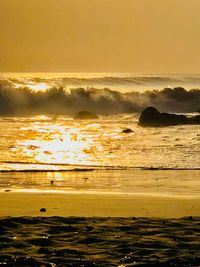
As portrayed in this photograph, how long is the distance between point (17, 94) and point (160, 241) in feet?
144

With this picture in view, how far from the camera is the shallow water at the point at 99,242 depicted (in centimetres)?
680

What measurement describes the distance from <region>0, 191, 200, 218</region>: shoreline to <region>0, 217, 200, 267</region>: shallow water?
0.63 m

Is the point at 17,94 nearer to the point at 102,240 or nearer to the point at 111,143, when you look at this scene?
the point at 111,143

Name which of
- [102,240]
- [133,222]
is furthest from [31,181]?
[102,240]

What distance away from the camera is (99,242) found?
7570 millimetres

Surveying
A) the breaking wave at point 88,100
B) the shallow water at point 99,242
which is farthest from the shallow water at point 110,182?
the breaking wave at point 88,100

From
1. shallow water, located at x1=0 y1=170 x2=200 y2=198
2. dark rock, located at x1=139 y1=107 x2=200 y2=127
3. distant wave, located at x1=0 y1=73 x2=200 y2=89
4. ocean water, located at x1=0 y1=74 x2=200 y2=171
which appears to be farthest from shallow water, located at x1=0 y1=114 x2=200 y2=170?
distant wave, located at x1=0 y1=73 x2=200 y2=89

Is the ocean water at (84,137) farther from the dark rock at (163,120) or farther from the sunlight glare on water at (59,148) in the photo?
the dark rock at (163,120)

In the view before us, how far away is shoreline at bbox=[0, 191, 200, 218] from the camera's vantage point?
9.60 meters

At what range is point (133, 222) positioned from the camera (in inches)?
344

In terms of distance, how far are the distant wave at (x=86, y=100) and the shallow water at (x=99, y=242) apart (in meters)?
37.5

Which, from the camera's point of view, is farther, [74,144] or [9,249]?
[74,144]

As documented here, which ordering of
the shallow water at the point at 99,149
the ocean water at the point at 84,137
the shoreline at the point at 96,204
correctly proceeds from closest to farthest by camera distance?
the shoreline at the point at 96,204 < the shallow water at the point at 99,149 < the ocean water at the point at 84,137

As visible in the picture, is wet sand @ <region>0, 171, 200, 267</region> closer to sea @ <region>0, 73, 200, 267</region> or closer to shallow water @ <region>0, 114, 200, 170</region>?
sea @ <region>0, 73, 200, 267</region>
